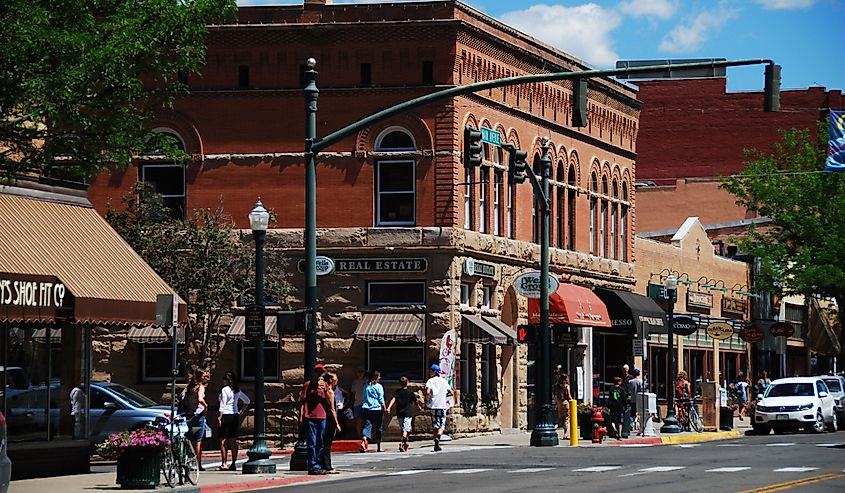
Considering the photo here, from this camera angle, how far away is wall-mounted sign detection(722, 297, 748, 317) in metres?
65.9

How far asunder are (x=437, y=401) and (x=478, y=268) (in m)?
6.29

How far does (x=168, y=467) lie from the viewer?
24531mm

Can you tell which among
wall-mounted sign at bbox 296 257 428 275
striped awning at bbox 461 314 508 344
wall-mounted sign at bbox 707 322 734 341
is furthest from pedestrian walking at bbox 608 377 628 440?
wall-mounted sign at bbox 707 322 734 341

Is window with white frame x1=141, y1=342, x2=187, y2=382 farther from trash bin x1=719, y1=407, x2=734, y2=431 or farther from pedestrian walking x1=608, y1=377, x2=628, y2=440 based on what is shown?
trash bin x1=719, y1=407, x2=734, y2=431

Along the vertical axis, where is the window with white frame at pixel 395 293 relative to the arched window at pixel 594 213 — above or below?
below

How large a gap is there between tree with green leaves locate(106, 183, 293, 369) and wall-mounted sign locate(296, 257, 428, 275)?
1528mm

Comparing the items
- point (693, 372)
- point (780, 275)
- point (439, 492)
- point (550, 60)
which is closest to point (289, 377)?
point (550, 60)

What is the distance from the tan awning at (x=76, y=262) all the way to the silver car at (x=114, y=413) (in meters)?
5.06

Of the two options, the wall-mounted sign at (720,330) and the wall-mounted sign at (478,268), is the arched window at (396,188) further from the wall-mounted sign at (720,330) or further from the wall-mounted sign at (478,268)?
the wall-mounted sign at (720,330)

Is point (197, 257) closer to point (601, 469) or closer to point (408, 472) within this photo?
point (408, 472)

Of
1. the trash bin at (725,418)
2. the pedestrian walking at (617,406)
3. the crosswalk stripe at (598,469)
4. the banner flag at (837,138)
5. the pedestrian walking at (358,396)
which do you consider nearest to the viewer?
the crosswalk stripe at (598,469)

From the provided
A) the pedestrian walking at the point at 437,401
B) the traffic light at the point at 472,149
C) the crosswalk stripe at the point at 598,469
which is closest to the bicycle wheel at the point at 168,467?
the crosswalk stripe at the point at 598,469

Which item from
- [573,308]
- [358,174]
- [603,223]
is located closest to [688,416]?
[573,308]

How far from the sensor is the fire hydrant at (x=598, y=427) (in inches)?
1588
